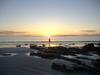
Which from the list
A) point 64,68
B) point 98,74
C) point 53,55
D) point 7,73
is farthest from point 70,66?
point 53,55

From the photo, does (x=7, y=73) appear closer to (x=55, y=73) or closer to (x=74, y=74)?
(x=55, y=73)

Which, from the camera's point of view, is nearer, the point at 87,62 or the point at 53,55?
the point at 87,62

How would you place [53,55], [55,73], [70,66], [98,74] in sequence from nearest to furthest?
1. [98,74]
2. [55,73]
3. [70,66]
4. [53,55]

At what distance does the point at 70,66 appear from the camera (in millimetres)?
14383

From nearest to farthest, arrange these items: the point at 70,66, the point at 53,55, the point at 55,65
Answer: the point at 70,66, the point at 55,65, the point at 53,55

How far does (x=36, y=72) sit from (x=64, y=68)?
217cm

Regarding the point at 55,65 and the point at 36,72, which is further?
the point at 55,65

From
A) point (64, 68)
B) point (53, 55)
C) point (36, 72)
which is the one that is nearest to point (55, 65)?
point (64, 68)

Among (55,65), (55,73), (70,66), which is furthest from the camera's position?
(55,65)

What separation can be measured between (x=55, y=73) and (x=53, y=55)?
8.14m

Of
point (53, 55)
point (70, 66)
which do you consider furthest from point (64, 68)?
point (53, 55)

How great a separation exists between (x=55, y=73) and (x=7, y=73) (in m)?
3.33

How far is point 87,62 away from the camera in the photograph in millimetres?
15016

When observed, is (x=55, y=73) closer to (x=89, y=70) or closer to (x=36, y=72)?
(x=36, y=72)
